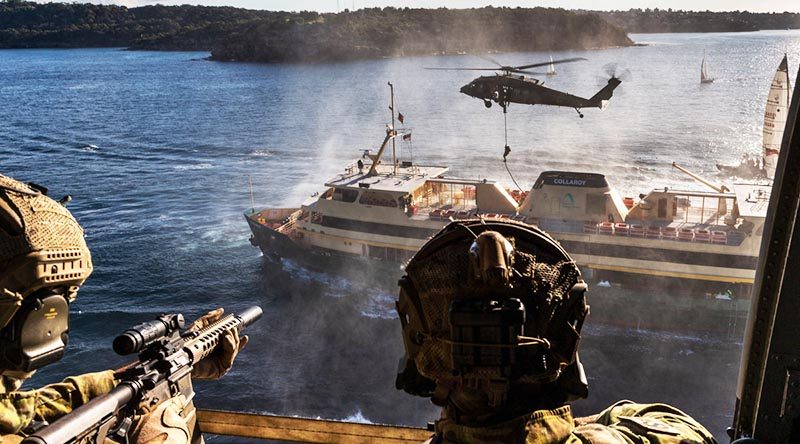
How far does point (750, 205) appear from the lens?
26750 mm

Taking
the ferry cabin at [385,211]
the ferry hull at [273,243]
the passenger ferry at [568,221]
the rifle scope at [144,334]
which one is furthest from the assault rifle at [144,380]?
the ferry hull at [273,243]

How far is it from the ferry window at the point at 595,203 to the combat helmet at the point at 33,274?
25.4 metres

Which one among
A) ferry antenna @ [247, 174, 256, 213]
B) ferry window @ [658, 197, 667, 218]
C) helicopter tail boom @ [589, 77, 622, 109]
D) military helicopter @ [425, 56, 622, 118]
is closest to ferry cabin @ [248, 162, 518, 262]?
military helicopter @ [425, 56, 622, 118]

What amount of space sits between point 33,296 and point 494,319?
2.94 m

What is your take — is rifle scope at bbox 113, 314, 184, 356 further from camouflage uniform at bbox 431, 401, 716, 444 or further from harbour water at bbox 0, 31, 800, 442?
harbour water at bbox 0, 31, 800, 442

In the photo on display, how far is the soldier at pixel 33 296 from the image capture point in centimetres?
382

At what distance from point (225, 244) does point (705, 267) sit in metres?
24.7

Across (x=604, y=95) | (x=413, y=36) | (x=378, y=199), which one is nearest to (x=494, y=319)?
(x=378, y=199)

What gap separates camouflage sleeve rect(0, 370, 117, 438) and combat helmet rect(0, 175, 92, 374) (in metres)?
0.28

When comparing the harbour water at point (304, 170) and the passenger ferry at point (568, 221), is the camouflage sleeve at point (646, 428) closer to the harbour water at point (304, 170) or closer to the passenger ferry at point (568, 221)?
the harbour water at point (304, 170)

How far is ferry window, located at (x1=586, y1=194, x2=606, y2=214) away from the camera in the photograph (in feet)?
90.2

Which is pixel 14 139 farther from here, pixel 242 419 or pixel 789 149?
pixel 789 149

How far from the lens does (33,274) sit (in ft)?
12.7

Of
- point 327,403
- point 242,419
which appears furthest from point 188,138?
point 242,419
